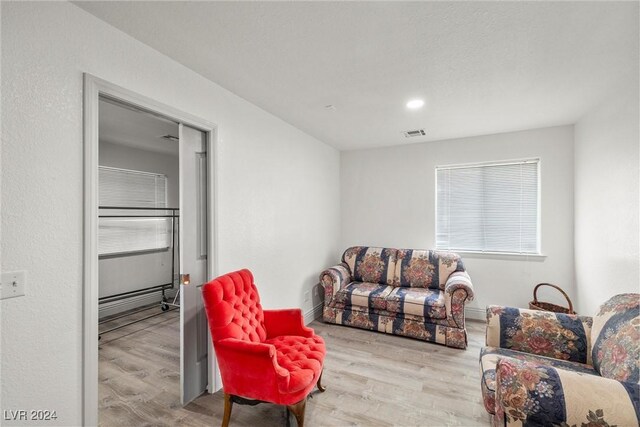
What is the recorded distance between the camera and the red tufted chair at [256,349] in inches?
66.5

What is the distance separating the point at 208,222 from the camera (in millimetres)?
2275

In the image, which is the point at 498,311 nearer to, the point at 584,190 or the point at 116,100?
the point at 584,190

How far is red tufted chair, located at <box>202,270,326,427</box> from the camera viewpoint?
1.69 m

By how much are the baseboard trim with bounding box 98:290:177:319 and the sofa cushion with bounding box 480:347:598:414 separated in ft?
14.8

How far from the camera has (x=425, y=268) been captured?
3748 mm

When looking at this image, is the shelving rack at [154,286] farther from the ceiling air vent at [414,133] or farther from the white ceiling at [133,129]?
the ceiling air vent at [414,133]

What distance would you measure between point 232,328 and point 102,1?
1.97 metres

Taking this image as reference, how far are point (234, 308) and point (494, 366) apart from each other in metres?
1.75

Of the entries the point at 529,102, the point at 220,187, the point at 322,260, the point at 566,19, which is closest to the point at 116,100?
the point at 220,187

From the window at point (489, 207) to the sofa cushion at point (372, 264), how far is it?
80 centimetres

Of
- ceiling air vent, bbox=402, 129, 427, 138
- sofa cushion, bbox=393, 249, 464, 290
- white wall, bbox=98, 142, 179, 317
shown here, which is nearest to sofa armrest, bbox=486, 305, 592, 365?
sofa cushion, bbox=393, 249, 464, 290

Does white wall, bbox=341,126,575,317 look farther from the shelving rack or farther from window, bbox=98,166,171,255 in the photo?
window, bbox=98,166,171,255

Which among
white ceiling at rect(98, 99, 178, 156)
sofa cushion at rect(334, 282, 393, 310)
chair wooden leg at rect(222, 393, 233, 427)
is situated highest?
white ceiling at rect(98, 99, 178, 156)

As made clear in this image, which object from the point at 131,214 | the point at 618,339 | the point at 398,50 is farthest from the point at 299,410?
the point at 131,214
